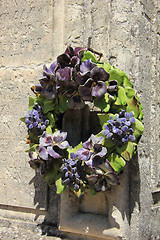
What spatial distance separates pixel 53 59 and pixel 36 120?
30 centimetres

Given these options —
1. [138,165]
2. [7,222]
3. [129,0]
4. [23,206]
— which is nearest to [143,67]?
[129,0]

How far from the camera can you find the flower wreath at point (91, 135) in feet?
3.35

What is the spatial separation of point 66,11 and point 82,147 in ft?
1.83

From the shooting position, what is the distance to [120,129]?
39.7 inches

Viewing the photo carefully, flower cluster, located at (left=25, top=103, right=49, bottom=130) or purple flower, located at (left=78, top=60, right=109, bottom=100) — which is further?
flower cluster, located at (left=25, top=103, right=49, bottom=130)

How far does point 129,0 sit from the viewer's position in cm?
118

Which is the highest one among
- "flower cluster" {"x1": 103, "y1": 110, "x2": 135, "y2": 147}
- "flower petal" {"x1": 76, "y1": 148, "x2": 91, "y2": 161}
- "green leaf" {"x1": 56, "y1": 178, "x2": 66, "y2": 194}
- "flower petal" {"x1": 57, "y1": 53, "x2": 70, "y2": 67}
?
"flower petal" {"x1": 57, "y1": 53, "x2": 70, "y2": 67}

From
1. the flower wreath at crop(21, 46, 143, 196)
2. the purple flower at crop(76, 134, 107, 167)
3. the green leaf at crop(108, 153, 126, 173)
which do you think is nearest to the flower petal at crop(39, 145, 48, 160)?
the flower wreath at crop(21, 46, 143, 196)

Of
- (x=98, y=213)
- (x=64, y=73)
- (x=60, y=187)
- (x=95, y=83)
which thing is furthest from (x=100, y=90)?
(x=98, y=213)

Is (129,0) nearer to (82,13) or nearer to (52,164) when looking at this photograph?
(82,13)

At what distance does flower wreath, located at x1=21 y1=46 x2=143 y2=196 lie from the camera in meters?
1.02

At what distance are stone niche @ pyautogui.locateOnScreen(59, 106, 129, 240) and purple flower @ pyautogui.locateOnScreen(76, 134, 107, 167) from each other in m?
0.12

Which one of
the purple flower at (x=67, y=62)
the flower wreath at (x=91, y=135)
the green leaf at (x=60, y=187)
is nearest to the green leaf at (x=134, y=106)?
the flower wreath at (x=91, y=135)

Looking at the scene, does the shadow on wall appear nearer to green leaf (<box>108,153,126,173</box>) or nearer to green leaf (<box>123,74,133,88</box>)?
green leaf (<box>108,153,126,173</box>)
